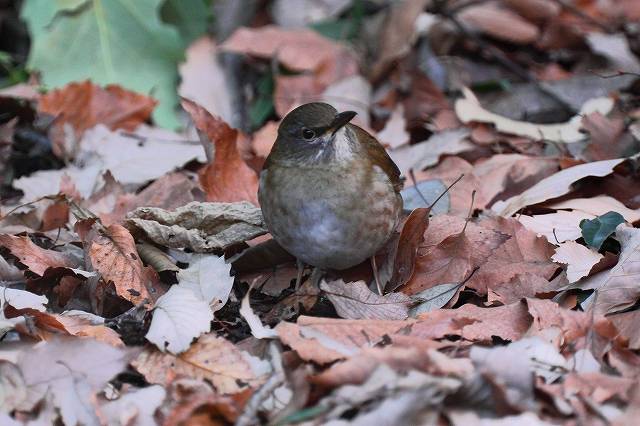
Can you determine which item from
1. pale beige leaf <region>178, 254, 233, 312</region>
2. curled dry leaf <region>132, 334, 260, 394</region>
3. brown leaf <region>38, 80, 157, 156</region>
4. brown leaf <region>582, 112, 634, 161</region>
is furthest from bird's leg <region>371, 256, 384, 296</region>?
brown leaf <region>38, 80, 157, 156</region>

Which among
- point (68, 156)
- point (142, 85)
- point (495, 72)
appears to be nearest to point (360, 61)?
point (495, 72)

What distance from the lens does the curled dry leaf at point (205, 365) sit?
121 inches

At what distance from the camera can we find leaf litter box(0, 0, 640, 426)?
2887mm

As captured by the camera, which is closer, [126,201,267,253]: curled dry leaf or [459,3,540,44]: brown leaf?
[126,201,267,253]: curled dry leaf

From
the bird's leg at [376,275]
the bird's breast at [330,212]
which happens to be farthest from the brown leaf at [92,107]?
the bird's leg at [376,275]

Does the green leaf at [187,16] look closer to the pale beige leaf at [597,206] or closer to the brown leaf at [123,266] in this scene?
the brown leaf at [123,266]

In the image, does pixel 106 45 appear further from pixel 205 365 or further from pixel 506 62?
pixel 205 365

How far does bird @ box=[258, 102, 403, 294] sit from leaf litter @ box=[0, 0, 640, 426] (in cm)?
16

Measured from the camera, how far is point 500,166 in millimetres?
4688

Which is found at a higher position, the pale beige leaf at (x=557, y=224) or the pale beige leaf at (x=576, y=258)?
the pale beige leaf at (x=576, y=258)

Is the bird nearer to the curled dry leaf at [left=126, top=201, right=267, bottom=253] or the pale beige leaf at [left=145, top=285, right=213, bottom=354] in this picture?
the curled dry leaf at [left=126, top=201, right=267, bottom=253]

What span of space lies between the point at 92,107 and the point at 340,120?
2.18 metres

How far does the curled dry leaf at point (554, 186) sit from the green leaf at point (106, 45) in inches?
91.7

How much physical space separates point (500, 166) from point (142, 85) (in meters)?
2.36
